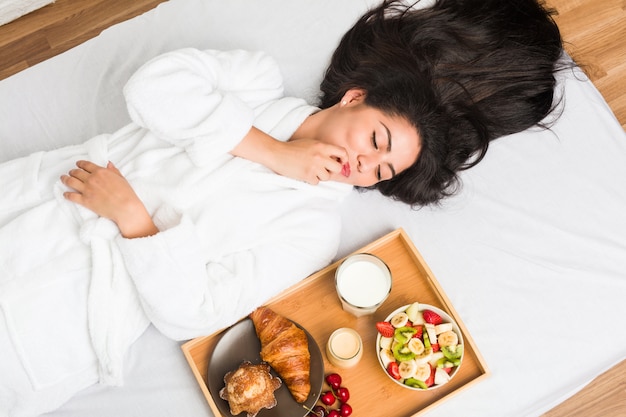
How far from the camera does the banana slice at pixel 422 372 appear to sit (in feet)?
4.39

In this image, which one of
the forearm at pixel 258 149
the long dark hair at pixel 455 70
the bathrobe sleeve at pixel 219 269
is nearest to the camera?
the bathrobe sleeve at pixel 219 269

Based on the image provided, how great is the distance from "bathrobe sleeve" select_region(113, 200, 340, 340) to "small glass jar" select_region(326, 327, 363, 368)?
0.64ft

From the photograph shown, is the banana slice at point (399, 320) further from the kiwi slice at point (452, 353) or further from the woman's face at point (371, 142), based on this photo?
the woman's face at point (371, 142)

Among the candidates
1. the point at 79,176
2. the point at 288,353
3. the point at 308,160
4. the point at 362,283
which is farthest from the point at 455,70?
the point at 79,176

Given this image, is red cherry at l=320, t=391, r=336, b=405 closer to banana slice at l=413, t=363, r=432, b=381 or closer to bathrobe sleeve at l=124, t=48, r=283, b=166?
banana slice at l=413, t=363, r=432, b=381

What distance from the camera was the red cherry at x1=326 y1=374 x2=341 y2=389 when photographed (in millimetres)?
1370

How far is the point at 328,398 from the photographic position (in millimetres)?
1361

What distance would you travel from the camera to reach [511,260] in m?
1.61

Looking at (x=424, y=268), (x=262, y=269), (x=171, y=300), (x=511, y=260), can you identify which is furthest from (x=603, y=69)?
(x=171, y=300)

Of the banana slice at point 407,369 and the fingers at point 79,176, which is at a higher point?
the fingers at point 79,176

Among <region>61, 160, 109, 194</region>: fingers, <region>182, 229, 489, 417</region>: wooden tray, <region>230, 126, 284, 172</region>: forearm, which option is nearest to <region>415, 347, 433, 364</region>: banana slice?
<region>182, 229, 489, 417</region>: wooden tray

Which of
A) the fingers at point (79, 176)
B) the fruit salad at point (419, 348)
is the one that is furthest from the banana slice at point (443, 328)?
the fingers at point (79, 176)

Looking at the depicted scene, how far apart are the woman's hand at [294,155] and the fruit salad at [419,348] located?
1.36 feet

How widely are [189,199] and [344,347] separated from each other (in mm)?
550
